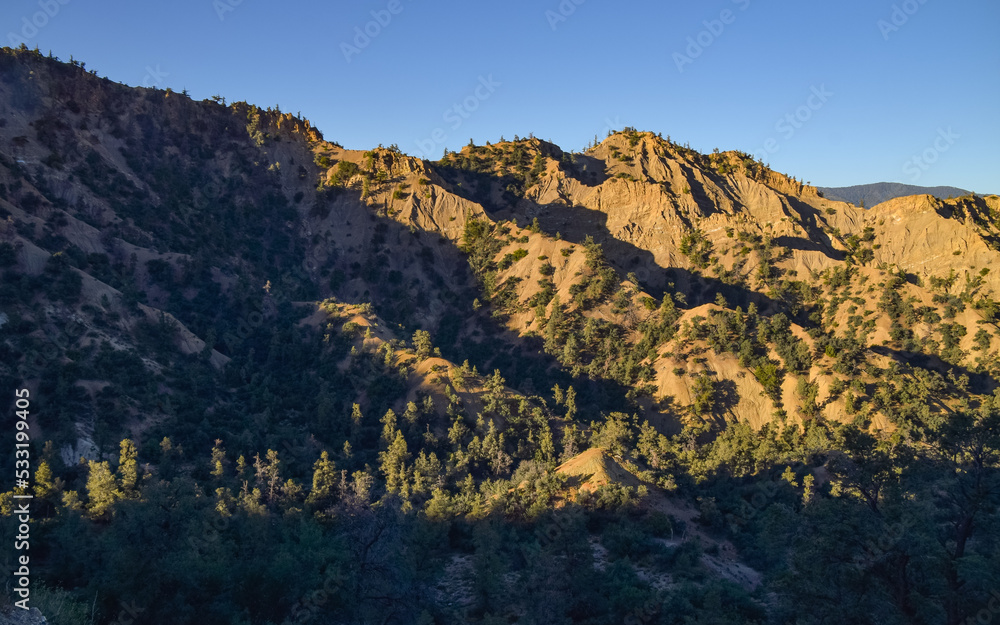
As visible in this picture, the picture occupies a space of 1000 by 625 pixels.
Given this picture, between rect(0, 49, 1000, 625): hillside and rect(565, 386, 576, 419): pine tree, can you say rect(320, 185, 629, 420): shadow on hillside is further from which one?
rect(565, 386, 576, 419): pine tree

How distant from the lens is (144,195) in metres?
62.8

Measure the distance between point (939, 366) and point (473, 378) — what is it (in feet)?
129

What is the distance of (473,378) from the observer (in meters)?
47.4

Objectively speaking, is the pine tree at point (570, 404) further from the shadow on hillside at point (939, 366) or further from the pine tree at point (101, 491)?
the pine tree at point (101, 491)

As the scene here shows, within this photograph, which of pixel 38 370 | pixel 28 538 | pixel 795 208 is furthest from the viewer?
pixel 795 208

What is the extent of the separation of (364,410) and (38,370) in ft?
67.6

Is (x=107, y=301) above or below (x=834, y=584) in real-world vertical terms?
above

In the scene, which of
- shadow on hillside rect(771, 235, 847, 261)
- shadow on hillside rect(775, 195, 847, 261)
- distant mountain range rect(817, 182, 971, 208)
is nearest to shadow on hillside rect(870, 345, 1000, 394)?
shadow on hillside rect(775, 195, 847, 261)

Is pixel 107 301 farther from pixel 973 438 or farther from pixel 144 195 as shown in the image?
pixel 973 438

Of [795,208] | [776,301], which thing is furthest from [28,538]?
[795,208]

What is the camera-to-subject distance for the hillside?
21.6 m

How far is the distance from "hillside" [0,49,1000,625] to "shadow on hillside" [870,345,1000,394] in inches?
8.7

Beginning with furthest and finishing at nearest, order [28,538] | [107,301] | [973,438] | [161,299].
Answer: [161,299]
[107,301]
[28,538]
[973,438]

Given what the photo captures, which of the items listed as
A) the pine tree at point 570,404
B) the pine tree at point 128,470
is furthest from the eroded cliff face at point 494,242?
the pine tree at point 128,470
